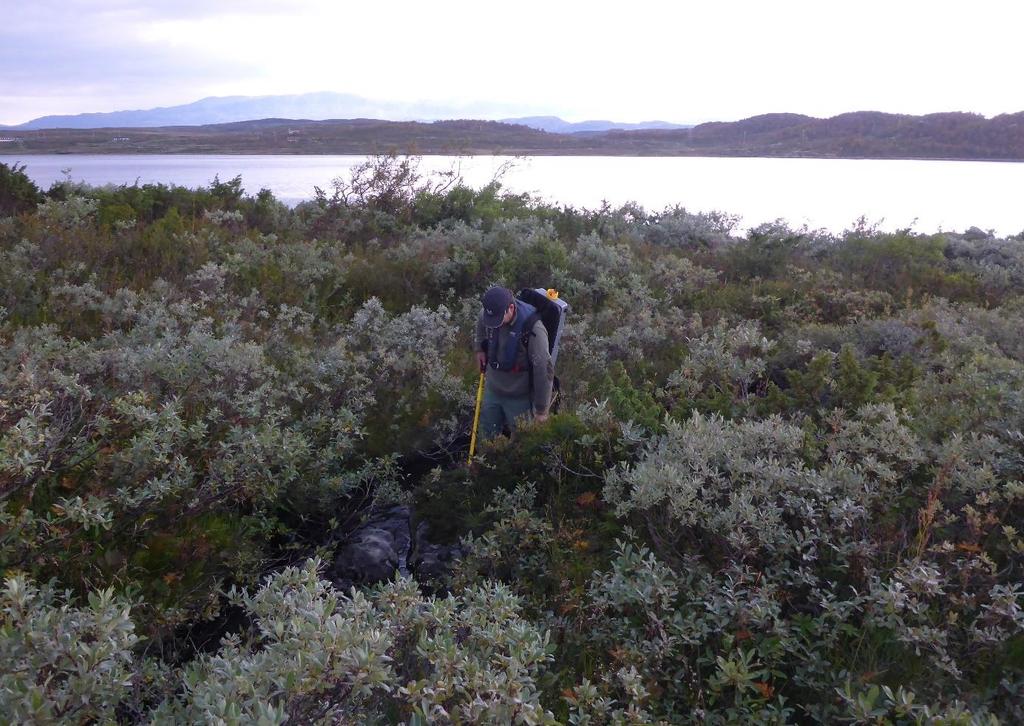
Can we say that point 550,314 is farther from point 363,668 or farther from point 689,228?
point 689,228

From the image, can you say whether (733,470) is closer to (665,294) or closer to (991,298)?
(665,294)

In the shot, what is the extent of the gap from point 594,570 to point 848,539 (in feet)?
4.25

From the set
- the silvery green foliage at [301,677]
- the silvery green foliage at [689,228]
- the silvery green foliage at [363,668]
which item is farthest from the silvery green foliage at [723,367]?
the silvery green foliage at [689,228]

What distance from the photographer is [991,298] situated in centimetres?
1141

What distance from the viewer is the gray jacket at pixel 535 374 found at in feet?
20.6

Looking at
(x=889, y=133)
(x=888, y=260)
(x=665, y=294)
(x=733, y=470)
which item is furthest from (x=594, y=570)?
(x=889, y=133)

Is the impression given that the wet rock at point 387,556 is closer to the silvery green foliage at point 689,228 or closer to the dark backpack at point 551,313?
the dark backpack at point 551,313

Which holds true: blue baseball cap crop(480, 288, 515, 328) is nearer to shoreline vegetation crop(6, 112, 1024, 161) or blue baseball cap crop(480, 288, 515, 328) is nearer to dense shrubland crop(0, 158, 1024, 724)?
dense shrubland crop(0, 158, 1024, 724)

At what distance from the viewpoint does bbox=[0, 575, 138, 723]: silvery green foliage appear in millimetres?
2232

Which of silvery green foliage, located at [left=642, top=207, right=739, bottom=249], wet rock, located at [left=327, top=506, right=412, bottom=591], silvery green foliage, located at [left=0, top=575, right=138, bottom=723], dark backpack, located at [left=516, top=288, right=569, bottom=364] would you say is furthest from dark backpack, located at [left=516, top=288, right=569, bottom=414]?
silvery green foliage, located at [left=642, top=207, right=739, bottom=249]

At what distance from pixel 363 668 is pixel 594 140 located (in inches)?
1266

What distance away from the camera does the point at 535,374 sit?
20.6 ft

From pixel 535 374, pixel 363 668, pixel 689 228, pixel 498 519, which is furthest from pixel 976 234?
pixel 363 668

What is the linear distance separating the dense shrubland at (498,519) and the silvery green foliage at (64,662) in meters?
0.01
